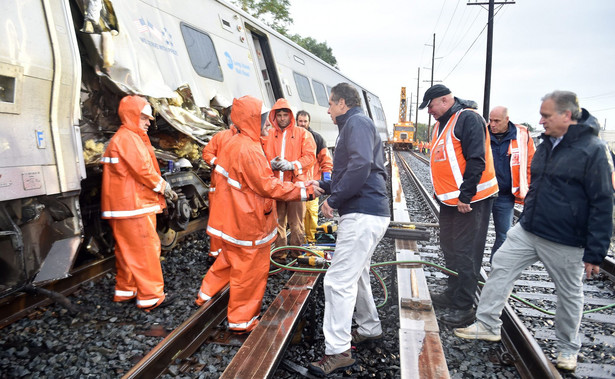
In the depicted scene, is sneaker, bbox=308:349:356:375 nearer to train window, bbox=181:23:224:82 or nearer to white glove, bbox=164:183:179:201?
white glove, bbox=164:183:179:201

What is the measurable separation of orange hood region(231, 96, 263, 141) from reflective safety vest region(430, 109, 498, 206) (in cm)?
165

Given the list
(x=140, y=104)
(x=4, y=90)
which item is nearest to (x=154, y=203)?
(x=140, y=104)

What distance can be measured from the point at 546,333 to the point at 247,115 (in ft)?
10.3

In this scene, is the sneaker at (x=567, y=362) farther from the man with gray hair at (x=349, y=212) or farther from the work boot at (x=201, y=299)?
the work boot at (x=201, y=299)

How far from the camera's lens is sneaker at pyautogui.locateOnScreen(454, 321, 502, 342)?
3.11m

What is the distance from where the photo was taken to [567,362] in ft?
8.92

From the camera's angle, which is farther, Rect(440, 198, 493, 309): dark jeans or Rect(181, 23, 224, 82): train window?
Rect(181, 23, 224, 82): train window

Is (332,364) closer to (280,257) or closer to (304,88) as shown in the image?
(280,257)

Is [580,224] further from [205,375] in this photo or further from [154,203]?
[154,203]

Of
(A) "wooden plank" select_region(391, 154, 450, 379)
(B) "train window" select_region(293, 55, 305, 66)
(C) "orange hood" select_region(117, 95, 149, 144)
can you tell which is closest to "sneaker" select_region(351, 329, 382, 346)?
(A) "wooden plank" select_region(391, 154, 450, 379)

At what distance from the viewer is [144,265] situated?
361 centimetres

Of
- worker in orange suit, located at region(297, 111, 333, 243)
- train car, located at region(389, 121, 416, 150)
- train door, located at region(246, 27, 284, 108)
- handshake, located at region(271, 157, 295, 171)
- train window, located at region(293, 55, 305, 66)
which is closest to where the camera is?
handshake, located at region(271, 157, 295, 171)

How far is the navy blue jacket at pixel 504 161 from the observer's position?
4.23 meters

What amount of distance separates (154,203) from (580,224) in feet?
11.2
